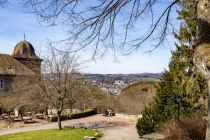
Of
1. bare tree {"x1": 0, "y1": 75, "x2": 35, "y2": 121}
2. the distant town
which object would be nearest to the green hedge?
bare tree {"x1": 0, "y1": 75, "x2": 35, "y2": 121}

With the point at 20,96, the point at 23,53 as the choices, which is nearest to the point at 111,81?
the point at 23,53

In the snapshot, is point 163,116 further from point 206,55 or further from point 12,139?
point 206,55

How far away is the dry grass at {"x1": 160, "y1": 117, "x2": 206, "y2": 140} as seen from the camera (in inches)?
604

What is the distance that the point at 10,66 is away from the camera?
190ft

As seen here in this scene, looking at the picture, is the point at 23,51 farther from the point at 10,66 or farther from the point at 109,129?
the point at 109,129

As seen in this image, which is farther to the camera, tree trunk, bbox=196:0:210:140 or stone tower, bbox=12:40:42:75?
stone tower, bbox=12:40:42:75

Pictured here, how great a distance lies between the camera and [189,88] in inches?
949

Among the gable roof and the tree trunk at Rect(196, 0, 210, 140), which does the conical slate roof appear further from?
the tree trunk at Rect(196, 0, 210, 140)

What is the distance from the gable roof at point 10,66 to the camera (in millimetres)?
56344

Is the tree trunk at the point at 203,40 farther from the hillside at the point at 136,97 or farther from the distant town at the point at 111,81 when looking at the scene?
the hillside at the point at 136,97

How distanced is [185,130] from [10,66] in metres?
46.0

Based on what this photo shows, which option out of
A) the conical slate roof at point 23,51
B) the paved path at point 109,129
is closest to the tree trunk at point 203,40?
the paved path at point 109,129

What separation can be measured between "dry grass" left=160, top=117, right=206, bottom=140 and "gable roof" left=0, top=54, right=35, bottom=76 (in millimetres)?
42048

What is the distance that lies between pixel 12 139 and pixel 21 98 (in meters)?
13.2
